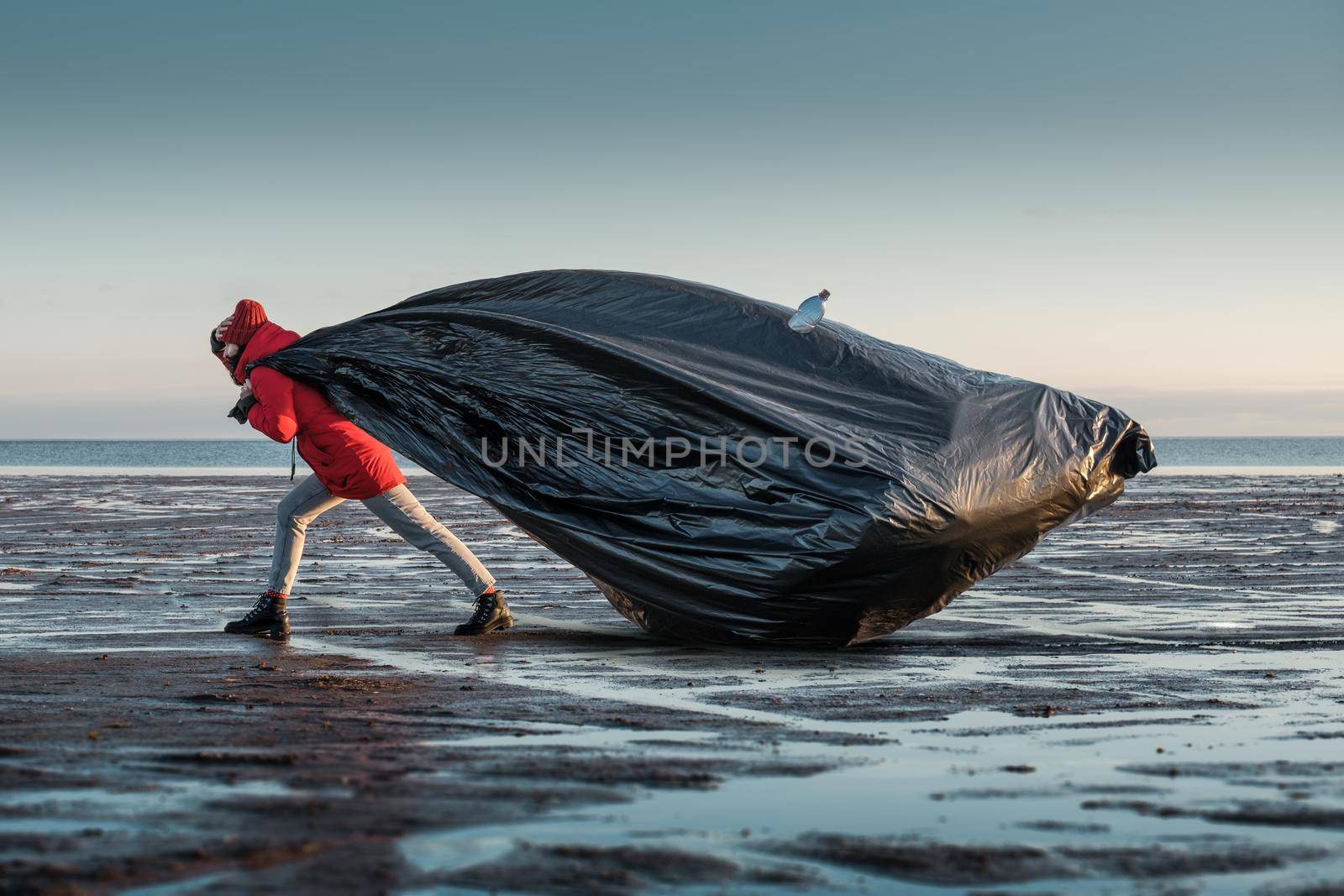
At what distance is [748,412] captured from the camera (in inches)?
261

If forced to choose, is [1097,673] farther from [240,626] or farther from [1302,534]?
[1302,534]

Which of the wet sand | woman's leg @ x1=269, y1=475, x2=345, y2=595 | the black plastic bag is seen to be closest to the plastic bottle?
the black plastic bag

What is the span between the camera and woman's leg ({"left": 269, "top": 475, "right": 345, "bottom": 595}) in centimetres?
752

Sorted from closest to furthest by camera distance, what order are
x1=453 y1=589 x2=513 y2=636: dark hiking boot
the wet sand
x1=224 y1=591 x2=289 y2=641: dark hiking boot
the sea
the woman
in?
the wet sand → the woman → x1=224 y1=591 x2=289 y2=641: dark hiking boot → x1=453 y1=589 x2=513 y2=636: dark hiking boot → the sea

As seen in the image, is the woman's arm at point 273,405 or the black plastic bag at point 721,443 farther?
the woman's arm at point 273,405

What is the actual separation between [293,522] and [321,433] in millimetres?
574

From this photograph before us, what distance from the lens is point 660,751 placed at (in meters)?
4.46

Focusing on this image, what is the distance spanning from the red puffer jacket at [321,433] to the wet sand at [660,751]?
84cm

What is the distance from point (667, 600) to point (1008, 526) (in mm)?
1697

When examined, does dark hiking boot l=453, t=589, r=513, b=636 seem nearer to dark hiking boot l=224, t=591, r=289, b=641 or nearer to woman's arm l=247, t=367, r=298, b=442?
dark hiking boot l=224, t=591, r=289, b=641

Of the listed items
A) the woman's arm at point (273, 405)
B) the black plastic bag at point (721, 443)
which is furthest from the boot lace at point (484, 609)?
the woman's arm at point (273, 405)

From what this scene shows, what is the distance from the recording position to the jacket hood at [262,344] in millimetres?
7504

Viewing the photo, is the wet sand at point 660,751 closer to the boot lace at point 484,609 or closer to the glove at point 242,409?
the boot lace at point 484,609

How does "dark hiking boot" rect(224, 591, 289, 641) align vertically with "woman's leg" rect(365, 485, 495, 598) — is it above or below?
below
